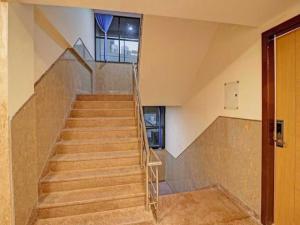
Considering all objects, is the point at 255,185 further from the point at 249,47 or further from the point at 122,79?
the point at 122,79

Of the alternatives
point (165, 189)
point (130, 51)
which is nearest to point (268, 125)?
point (165, 189)

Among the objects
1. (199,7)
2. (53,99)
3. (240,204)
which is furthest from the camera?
(53,99)

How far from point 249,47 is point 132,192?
6.87 ft

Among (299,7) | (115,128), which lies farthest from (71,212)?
(299,7)

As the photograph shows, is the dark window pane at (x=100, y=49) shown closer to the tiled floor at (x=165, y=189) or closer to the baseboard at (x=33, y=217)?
the tiled floor at (x=165, y=189)

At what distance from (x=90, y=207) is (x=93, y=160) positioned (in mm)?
636

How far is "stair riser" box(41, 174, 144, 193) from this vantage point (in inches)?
92.0

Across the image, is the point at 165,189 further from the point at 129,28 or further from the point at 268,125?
the point at 129,28

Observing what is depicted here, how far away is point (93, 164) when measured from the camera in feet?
8.80

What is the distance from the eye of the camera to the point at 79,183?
→ 7.94 feet

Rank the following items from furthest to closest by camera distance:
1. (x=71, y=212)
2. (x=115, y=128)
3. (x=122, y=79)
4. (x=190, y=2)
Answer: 1. (x=122, y=79)
2. (x=115, y=128)
3. (x=71, y=212)
4. (x=190, y=2)

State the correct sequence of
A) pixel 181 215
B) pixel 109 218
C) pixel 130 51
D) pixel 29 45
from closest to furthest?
1. pixel 29 45
2. pixel 109 218
3. pixel 181 215
4. pixel 130 51

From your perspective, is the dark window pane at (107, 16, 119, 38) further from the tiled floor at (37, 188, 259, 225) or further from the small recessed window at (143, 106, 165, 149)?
the tiled floor at (37, 188, 259, 225)

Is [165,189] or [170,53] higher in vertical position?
[170,53]
